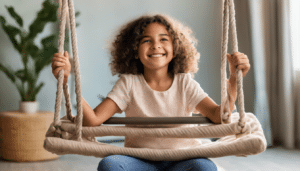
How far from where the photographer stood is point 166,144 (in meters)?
1.18

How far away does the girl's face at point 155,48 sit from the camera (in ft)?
4.12

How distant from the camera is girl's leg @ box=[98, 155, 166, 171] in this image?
933 mm

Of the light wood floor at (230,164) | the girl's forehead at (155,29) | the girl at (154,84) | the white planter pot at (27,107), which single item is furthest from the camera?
the white planter pot at (27,107)

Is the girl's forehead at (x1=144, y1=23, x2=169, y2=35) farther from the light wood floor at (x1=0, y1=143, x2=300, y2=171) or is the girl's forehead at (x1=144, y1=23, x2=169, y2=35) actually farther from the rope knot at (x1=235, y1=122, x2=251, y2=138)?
the light wood floor at (x1=0, y1=143, x2=300, y2=171)

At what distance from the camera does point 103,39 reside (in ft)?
10.7

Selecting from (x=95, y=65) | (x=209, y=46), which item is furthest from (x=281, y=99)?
(x=95, y=65)

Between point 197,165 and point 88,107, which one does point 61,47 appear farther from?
point 197,165

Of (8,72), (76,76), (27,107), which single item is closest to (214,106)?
(76,76)

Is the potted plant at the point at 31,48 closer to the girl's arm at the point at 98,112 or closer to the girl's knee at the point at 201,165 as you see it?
the girl's arm at the point at 98,112

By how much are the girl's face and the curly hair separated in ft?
0.07

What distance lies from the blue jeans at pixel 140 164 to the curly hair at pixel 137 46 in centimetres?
45

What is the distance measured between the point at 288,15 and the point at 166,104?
A: 79.9 inches

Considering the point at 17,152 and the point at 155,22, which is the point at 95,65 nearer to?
the point at 17,152

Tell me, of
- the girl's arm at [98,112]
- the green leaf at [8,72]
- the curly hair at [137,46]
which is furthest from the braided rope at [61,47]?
the green leaf at [8,72]
